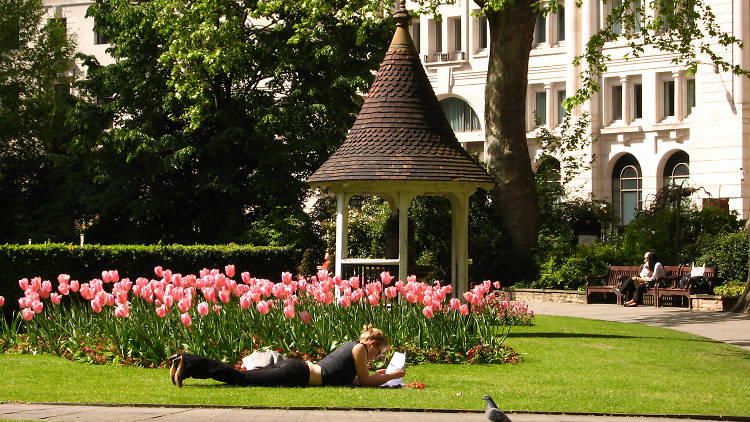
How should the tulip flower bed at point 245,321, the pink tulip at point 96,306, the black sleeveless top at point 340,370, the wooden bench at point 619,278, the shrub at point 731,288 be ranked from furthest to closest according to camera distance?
the wooden bench at point 619,278 < the shrub at point 731,288 < the tulip flower bed at point 245,321 < the pink tulip at point 96,306 < the black sleeveless top at point 340,370

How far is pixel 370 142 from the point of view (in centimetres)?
2050

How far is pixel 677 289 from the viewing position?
96.4 feet

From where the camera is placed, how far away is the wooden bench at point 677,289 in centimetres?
2908

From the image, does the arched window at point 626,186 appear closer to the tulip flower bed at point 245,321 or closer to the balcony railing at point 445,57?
the balcony railing at point 445,57

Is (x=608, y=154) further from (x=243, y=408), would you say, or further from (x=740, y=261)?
(x=243, y=408)

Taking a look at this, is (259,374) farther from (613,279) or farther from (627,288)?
(613,279)

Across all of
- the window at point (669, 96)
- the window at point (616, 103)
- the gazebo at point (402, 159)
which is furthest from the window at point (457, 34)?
the gazebo at point (402, 159)

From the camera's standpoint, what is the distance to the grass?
11758mm

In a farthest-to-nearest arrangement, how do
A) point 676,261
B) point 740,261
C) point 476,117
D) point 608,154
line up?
point 476,117
point 608,154
point 676,261
point 740,261

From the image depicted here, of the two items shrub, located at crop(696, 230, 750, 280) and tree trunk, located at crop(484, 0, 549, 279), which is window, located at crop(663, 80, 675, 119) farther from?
shrub, located at crop(696, 230, 750, 280)

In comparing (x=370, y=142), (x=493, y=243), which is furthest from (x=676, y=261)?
(x=370, y=142)

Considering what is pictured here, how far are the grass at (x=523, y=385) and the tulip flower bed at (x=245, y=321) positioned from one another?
1.56 feet

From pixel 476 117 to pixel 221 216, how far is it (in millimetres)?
27027

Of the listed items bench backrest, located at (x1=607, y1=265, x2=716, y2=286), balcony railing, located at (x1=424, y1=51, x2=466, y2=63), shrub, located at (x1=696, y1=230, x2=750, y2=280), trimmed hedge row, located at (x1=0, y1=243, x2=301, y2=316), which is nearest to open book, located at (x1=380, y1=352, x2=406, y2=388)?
trimmed hedge row, located at (x1=0, y1=243, x2=301, y2=316)
